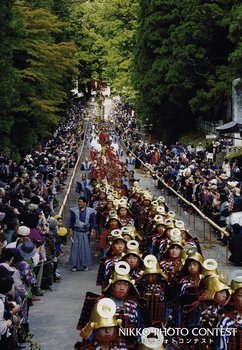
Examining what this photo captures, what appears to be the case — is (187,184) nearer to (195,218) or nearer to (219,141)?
(195,218)

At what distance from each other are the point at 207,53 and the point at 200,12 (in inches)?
120

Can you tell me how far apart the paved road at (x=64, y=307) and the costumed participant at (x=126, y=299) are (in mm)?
2174

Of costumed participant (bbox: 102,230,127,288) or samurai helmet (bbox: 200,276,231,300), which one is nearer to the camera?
samurai helmet (bbox: 200,276,231,300)

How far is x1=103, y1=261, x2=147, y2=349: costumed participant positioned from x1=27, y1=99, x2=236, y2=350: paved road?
7.13 ft

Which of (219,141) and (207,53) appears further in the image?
(207,53)

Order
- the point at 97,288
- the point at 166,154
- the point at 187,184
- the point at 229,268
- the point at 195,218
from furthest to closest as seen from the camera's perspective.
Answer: the point at 166,154, the point at 187,184, the point at 195,218, the point at 229,268, the point at 97,288

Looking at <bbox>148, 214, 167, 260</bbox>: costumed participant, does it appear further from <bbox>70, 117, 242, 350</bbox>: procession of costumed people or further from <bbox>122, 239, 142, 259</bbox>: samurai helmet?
<bbox>122, 239, 142, 259</bbox>: samurai helmet

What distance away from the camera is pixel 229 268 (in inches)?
586

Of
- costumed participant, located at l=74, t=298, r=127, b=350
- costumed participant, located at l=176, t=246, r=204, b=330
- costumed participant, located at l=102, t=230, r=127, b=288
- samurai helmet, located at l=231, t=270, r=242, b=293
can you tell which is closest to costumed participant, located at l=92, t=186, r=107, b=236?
costumed participant, located at l=102, t=230, r=127, b=288

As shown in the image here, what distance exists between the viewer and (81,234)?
15.1 metres

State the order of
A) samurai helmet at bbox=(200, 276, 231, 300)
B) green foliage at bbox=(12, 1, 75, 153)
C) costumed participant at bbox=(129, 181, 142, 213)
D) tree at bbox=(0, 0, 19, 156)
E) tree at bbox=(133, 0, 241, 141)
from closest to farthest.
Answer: samurai helmet at bbox=(200, 276, 231, 300), costumed participant at bbox=(129, 181, 142, 213), tree at bbox=(0, 0, 19, 156), green foliage at bbox=(12, 1, 75, 153), tree at bbox=(133, 0, 241, 141)

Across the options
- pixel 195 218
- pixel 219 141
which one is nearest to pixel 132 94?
pixel 219 141

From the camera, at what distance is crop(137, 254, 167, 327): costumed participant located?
8359 mm

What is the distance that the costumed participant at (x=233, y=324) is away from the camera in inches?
266
